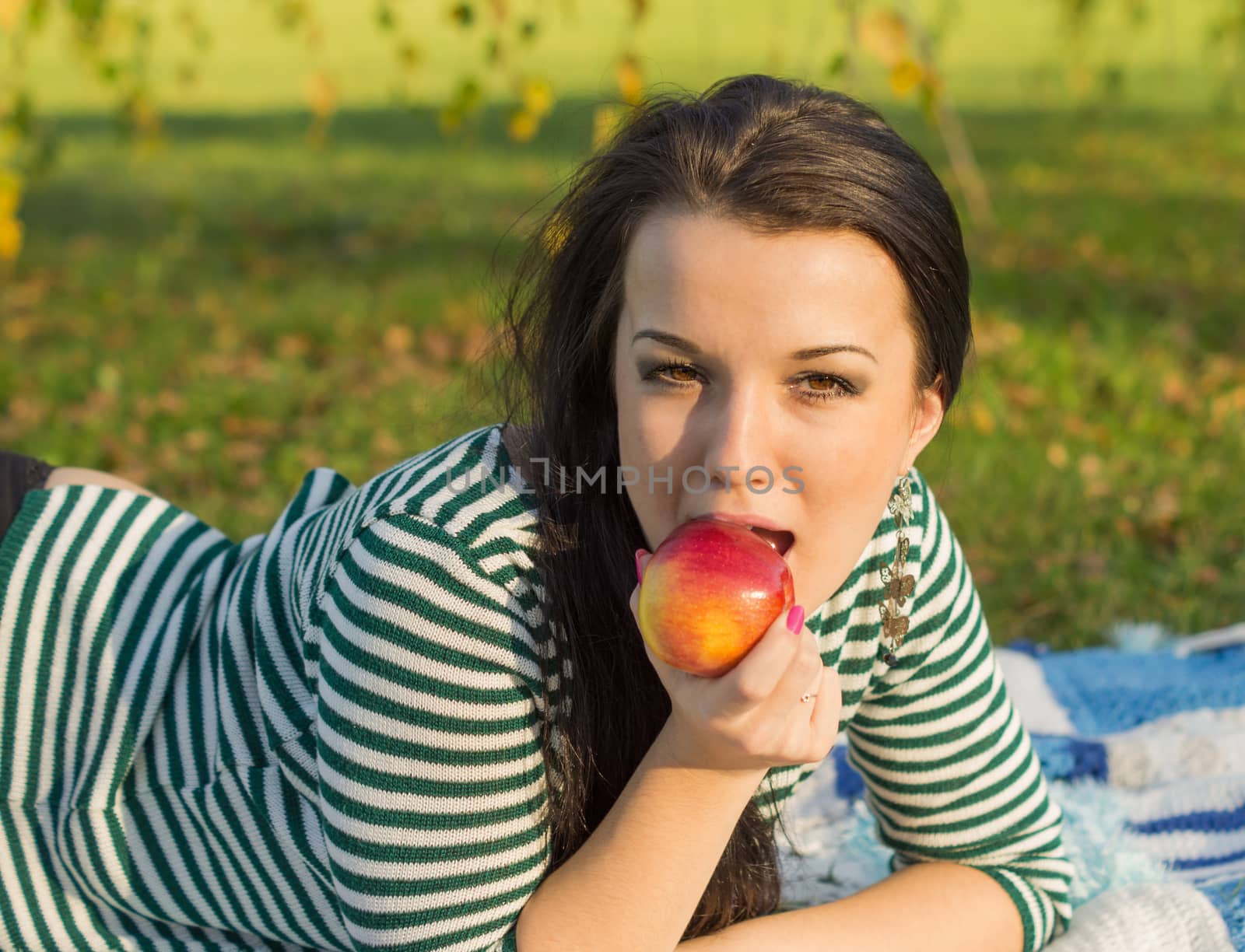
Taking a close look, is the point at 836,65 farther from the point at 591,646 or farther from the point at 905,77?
the point at 591,646

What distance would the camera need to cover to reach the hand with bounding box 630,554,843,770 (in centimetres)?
130

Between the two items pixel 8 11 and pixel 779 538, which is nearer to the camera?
pixel 779 538

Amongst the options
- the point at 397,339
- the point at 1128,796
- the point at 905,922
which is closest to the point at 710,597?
the point at 905,922

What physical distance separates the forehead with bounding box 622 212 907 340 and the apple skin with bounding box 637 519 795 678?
9.1 inches

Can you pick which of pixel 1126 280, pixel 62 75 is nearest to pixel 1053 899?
pixel 1126 280

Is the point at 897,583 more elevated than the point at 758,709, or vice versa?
the point at 897,583

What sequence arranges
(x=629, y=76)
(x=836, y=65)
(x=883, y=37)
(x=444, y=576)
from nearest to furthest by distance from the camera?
(x=444, y=576) → (x=836, y=65) → (x=629, y=76) → (x=883, y=37)

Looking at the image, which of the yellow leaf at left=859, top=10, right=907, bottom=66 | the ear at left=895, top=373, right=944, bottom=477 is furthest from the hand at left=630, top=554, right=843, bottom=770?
the yellow leaf at left=859, top=10, right=907, bottom=66

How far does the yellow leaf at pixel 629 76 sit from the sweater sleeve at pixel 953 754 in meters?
2.40

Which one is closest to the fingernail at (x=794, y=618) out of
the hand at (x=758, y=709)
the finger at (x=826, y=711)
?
→ the hand at (x=758, y=709)

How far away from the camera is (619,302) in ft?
4.94

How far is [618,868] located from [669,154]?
2.68 ft

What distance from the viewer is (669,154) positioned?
1.46 meters

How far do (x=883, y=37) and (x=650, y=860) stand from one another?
3380 millimetres
